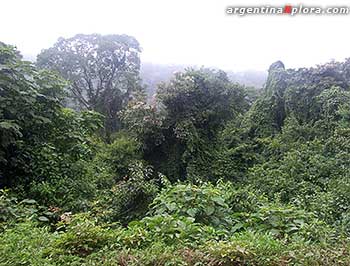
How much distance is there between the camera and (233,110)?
33.9 ft

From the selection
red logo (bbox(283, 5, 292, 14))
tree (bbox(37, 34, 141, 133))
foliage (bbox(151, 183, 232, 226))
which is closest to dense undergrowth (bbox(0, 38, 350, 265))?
foliage (bbox(151, 183, 232, 226))

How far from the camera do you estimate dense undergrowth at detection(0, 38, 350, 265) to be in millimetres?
2111

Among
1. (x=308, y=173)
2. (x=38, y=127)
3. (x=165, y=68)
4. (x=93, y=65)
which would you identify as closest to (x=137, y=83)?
(x=93, y=65)

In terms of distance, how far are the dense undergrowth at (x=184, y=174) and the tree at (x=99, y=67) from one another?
4513mm

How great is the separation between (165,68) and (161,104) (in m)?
10.3

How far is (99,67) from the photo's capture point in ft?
48.8

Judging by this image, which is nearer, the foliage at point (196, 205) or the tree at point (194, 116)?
the foliage at point (196, 205)

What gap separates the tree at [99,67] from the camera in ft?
47.9

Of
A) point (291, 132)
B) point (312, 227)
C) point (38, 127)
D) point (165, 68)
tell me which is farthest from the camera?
point (165, 68)

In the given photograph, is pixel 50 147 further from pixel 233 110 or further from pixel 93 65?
pixel 93 65

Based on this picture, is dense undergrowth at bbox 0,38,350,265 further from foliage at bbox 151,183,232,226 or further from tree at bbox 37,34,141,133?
tree at bbox 37,34,141,133

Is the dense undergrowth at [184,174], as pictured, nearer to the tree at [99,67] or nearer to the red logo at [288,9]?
the red logo at [288,9]

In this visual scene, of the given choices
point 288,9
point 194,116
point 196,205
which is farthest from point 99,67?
point 196,205

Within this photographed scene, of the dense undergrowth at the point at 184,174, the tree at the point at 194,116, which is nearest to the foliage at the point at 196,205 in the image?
the dense undergrowth at the point at 184,174
